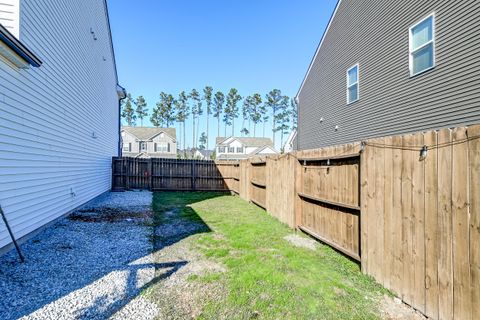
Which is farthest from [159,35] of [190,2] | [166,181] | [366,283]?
[366,283]

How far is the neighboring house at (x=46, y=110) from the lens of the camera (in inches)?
156

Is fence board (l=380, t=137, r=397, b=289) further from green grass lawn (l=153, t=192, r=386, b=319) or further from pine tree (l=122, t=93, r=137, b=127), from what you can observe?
pine tree (l=122, t=93, r=137, b=127)

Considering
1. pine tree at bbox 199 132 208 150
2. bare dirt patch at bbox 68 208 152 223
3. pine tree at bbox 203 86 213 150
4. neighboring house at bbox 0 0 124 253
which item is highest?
pine tree at bbox 203 86 213 150

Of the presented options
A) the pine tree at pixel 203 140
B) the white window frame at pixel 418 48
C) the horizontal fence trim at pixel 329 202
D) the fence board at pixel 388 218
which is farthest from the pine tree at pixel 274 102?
the fence board at pixel 388 218

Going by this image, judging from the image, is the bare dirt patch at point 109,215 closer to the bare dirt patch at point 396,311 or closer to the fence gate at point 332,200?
the fence gate at point 332,200

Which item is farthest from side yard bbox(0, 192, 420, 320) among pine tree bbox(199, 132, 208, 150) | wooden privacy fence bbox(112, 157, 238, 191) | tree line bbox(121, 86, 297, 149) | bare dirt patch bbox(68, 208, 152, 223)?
pine tree bbox(199, 132, 208, 150)

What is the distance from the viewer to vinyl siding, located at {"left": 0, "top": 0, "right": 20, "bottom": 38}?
159 inches

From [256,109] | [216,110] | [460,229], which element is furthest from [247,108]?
[460,229]

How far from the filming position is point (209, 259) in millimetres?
3777

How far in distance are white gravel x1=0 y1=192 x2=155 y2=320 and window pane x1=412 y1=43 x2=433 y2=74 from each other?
7.50 m

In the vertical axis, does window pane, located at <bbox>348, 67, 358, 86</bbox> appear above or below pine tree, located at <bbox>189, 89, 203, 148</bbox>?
below

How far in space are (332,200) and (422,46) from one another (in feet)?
16.9

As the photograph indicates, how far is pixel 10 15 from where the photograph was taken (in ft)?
13.3

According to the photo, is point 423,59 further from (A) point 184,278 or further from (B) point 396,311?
(A) point 184,278
